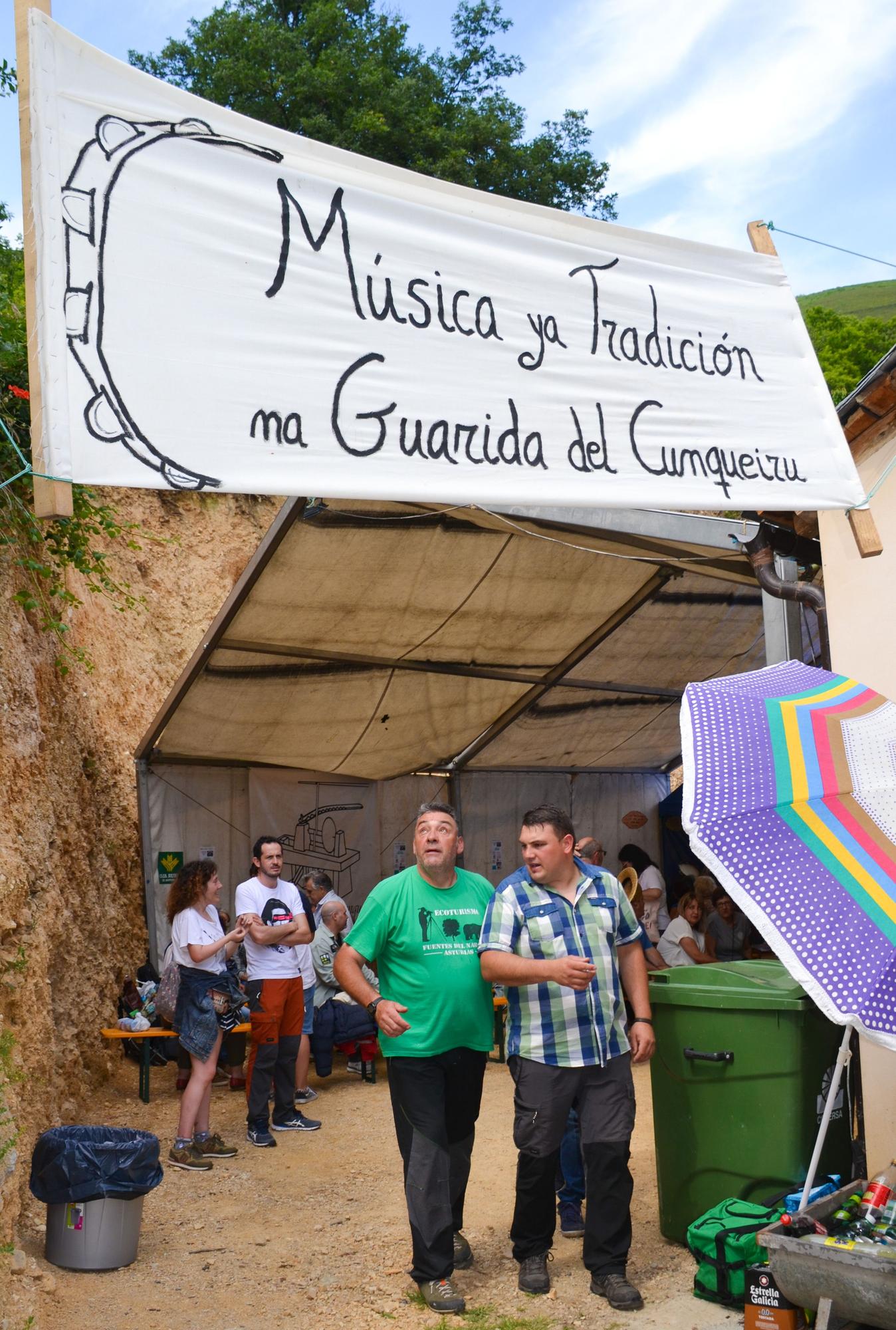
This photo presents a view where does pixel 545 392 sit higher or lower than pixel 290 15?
lower

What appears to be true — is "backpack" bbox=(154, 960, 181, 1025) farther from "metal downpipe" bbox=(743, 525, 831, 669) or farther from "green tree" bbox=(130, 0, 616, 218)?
"green tree" bbox=(130, 0, 616, 218)

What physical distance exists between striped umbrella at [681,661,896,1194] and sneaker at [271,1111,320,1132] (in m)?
4.25

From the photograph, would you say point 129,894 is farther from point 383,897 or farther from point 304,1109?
point 383,897

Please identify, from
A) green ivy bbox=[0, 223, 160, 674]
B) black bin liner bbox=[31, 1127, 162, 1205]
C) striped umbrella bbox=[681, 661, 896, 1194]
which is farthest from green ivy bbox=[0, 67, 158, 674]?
striped umbrella bbox=[681, 661, 896, 1194]

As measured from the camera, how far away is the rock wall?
5410mm

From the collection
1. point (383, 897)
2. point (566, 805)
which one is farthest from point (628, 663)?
point (383, 897)

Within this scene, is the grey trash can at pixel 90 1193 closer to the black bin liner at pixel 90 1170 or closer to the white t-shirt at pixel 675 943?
the black bin liner at pixel 90 1170

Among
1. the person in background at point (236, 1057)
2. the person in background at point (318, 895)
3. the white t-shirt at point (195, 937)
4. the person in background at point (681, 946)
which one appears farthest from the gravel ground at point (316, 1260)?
the person in background at point (681, 946)

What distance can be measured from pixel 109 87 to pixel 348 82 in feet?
89.4

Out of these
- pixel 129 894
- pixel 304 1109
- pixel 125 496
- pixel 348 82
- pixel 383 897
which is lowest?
pixel 304 1109

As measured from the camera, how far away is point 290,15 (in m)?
30.1

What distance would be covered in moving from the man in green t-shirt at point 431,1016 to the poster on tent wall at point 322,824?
236 inches

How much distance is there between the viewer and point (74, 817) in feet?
27.8

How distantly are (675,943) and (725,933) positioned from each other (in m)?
1.36
